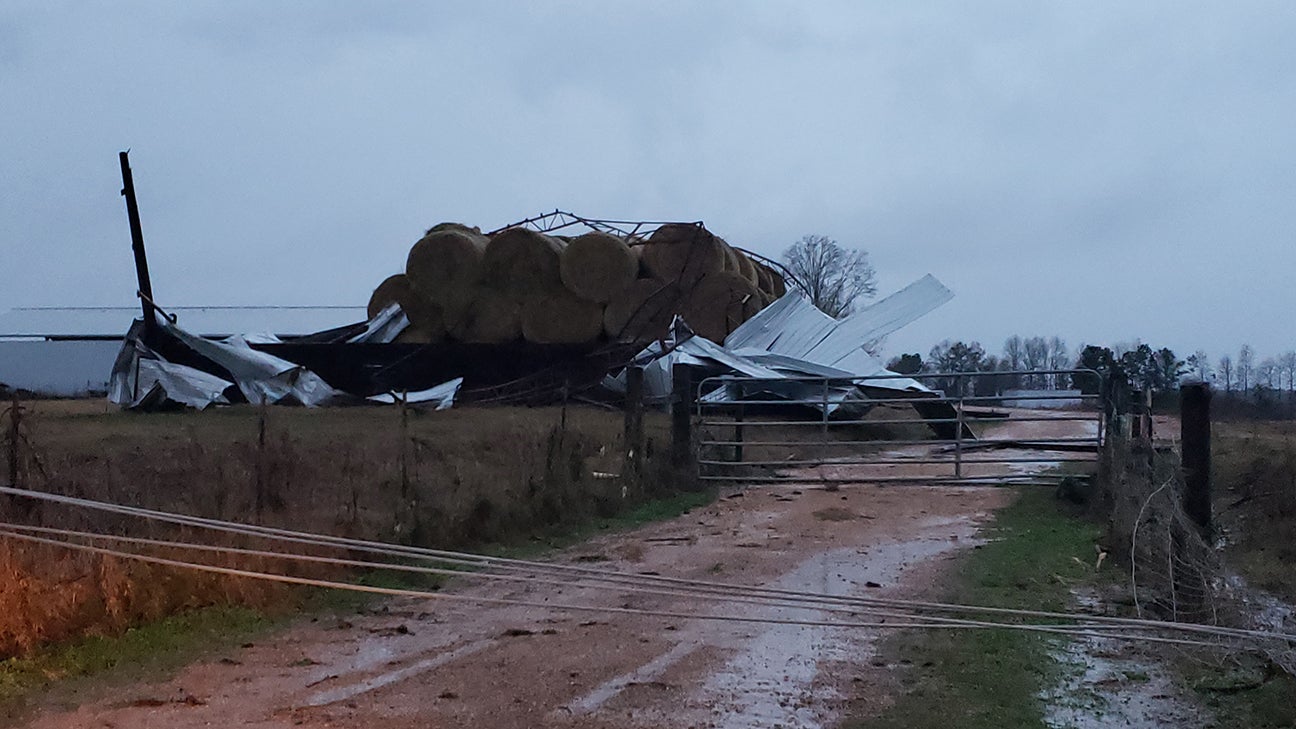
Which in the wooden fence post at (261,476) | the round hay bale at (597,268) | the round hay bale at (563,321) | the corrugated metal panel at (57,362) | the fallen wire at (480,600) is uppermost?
the round hay bale at (597,268)

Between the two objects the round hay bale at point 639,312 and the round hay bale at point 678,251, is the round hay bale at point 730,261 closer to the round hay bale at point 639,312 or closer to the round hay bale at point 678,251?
the round hay bale at point 678,251

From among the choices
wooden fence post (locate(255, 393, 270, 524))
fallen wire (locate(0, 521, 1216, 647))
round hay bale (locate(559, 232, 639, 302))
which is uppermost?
round hay bale (locate(559, 232, 639, 302))

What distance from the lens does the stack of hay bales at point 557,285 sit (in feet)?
71.9

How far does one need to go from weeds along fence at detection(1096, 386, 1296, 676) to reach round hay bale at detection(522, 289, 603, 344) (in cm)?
1204

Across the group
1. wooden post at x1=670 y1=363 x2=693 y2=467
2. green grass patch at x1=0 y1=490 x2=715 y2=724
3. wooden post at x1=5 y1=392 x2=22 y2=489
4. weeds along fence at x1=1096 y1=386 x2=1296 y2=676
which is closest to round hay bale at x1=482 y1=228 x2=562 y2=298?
wooden post at x1=670 y1=363 x2=693 y2=467

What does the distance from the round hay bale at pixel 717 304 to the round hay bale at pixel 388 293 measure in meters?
5.03

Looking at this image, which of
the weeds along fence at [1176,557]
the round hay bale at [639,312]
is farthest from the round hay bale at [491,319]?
the weeds along fence at [1176,557]

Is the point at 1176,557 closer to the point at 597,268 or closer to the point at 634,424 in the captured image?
the point at 634,424

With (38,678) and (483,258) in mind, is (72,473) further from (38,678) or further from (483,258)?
(483,258)

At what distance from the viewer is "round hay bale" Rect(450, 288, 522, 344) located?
876 inches

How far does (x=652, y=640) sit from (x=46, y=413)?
40.5ft

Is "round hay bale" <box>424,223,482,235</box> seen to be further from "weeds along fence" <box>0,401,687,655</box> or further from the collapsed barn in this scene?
"weeds along fence" <box>0,401,687,655</box>

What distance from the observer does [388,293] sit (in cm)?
2377

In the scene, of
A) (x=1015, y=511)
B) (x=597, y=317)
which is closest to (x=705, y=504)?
(x=1015, y=511)
